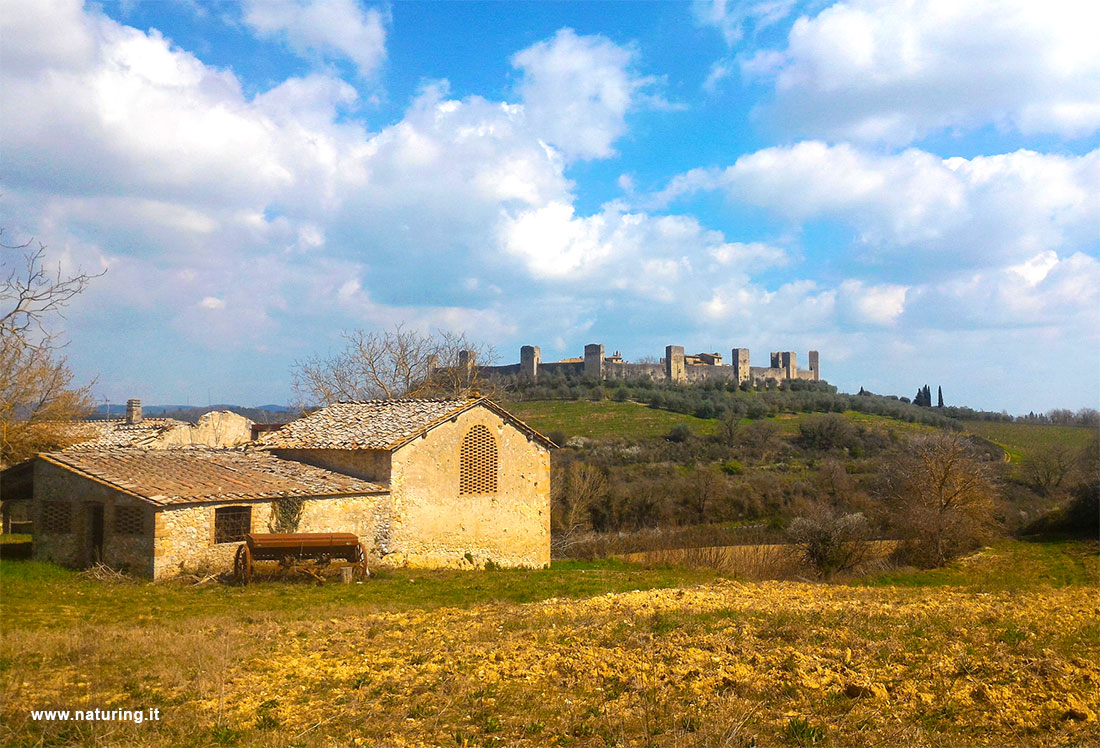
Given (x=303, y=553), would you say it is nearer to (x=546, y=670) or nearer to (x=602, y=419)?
(x=546, y=670)

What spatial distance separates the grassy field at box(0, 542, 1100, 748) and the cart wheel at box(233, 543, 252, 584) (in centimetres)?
145

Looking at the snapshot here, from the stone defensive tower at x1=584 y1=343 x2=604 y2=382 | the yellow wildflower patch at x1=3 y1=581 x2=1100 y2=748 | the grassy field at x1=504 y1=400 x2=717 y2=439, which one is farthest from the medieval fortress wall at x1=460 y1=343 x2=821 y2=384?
the yellow wildflower patch at x1=3 y1=581 x2=1100 y2=748

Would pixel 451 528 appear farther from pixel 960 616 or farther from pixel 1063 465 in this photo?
pixel 1063 465

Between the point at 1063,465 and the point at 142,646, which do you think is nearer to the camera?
the point at 142,646

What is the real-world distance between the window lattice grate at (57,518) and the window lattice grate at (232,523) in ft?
10.2

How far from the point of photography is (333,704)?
7.57 m

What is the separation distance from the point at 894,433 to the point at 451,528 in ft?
172

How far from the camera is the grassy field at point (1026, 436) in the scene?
5334 centimetres

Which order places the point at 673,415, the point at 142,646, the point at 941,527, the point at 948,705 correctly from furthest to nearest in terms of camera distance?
the point at 673,415
the point at 941,527
the point at 142,646
the point at 948,705

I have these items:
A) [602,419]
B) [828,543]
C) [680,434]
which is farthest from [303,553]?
[602,419]

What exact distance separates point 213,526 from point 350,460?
15.9 feet

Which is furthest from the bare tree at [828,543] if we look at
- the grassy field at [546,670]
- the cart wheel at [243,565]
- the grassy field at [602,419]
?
the grassy field at [602,419]

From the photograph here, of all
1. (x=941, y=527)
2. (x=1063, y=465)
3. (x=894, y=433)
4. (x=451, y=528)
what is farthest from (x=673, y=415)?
(x=451, y=528)

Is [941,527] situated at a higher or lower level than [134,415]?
lower
